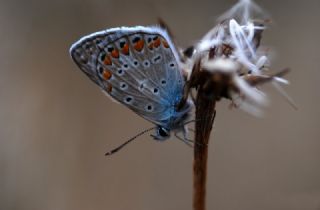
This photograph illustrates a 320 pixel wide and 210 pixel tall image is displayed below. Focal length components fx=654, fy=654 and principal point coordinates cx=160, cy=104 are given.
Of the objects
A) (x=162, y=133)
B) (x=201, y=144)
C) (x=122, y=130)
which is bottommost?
(x=122, y=130)

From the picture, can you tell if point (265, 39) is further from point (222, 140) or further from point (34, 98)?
point (34, 98)

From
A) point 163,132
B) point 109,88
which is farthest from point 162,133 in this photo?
point 109,88

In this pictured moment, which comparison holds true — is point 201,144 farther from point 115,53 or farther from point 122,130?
point 122,130

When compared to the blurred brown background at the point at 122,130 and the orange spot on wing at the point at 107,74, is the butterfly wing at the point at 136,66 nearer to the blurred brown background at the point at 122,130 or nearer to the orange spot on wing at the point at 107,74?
the orange spot on wing at the point at 107,74

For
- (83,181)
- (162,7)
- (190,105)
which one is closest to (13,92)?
(83,181)

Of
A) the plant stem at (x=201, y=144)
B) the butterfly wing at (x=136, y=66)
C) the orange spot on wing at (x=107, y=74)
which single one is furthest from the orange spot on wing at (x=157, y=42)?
the plant stem at (x=201, y=144)

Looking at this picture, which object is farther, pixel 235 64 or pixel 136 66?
pixel 136 66

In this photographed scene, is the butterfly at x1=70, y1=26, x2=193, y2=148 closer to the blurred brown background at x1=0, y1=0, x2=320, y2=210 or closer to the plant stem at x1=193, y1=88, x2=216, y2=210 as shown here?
the plant stem at x1=193, y1=88, x2=216, y2=210
